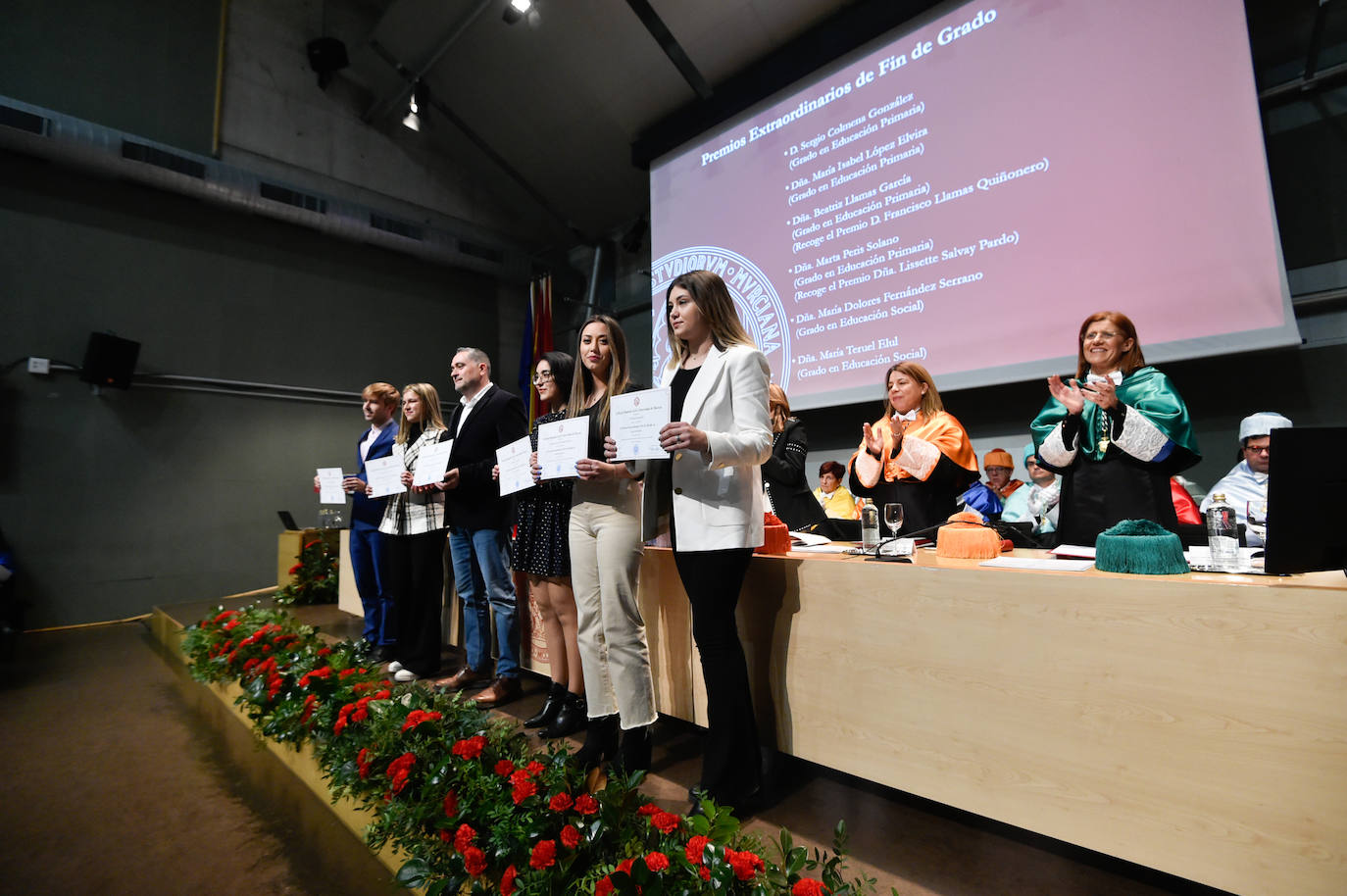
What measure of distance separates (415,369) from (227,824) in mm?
6178

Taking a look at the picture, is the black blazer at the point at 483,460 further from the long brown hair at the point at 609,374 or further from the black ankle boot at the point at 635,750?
the black ankle boot at the point at 635,750

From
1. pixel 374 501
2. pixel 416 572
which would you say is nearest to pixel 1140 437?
pixel 416 572

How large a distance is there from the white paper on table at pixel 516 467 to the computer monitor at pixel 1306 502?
1659 mm

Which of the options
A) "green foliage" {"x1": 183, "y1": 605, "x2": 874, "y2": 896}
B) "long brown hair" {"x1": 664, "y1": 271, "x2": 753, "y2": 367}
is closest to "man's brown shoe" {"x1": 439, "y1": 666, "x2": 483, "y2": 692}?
"green foliage" {"x1": 183, "y1": 605, "x2": 874, "y2": 896}

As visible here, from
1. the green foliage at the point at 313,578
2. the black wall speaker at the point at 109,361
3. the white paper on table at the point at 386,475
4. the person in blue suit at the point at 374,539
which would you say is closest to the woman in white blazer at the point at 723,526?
the white paper on table at the point at 386,475

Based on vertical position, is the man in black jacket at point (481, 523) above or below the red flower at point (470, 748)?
above

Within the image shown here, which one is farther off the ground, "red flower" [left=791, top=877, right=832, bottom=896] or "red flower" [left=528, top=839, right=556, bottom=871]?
"red flower" [left=791, top=877, right=832, bottom=896]

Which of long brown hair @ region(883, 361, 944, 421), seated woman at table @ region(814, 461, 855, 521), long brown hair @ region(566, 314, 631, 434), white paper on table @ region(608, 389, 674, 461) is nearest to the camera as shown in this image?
white paper on table @ region(608, 389, 674, 461)

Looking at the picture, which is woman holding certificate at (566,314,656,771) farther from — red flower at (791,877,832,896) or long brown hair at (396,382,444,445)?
long brown hair at (396,382,444,445)

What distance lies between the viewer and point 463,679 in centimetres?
251

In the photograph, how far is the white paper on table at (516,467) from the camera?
1953 millimetres

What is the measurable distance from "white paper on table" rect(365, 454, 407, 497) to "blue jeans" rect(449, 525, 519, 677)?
1.09 feet

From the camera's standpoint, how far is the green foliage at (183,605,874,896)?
3.54 ft

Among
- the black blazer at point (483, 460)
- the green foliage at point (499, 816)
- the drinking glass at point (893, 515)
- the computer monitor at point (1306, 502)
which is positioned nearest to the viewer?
the computer monitor at point (1306, 502)
